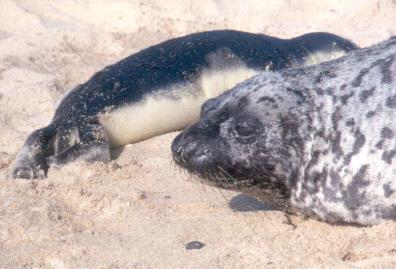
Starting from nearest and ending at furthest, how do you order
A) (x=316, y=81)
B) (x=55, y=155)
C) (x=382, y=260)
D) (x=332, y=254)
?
(x=382, y=260)
(x=332, y=254)
(x=316, y=81)
(x=55, y=155)

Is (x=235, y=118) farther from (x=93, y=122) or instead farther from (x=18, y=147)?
(x=18, y=147)

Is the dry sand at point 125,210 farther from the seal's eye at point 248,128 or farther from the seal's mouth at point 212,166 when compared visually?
the seal's eye at point 248,128

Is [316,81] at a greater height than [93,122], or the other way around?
[316,81]

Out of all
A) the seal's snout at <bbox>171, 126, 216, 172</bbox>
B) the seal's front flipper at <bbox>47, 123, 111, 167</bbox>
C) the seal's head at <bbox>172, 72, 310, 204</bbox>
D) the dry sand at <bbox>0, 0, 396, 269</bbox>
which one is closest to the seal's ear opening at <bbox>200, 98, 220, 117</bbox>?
the seal's head at <bbox>172, 72, 310, 204</bbox>

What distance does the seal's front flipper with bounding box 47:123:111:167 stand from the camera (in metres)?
3.65

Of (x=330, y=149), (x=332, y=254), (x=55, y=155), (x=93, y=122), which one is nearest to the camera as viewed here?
(x=332, y=254)

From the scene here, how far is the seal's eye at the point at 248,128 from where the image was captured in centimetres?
266

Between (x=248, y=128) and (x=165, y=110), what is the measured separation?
4.97 feet

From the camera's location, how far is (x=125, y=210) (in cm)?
302

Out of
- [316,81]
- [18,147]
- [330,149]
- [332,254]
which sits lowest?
[18,147]

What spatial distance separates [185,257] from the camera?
2.51 metres

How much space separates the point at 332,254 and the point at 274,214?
44 centimetres

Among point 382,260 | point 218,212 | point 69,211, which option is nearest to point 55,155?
point 69,211

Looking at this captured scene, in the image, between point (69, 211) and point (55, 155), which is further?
point (55, 155)
